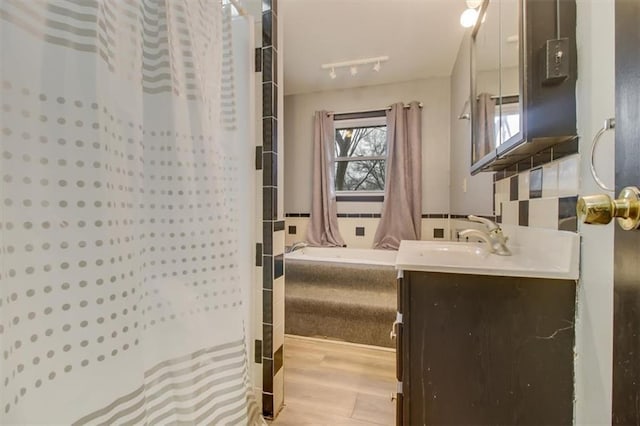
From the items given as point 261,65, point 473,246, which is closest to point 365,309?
point 473,246

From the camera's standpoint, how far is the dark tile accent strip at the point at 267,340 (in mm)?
1378

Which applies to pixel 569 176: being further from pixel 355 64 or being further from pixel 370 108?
pixel 370 108

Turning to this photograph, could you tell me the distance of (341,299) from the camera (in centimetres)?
220

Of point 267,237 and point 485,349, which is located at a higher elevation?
point 267,237

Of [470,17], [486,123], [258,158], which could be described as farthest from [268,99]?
[470,17]

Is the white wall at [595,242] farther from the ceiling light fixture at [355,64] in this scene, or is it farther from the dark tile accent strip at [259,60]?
the ceiling light fixture at [355,64]

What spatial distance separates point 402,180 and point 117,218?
9.26ft

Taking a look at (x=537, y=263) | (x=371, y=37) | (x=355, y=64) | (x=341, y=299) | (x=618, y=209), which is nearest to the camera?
(x=618, y=209)

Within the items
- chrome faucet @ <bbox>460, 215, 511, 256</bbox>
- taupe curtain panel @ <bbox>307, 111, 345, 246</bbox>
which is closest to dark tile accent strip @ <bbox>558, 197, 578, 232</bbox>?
chrome faucet @ <bbox>460, 215, 511, 256</bbox>

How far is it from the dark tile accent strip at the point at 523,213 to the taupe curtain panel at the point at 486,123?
32 centimetres

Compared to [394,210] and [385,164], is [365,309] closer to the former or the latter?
[394,210]

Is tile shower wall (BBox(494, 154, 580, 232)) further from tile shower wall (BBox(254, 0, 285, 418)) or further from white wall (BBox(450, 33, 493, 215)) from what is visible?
tile shower wall (BBox(254, 0, 285, 418))

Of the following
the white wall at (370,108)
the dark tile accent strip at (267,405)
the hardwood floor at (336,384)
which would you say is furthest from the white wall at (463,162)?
the dark tile accent strip at (267,405)

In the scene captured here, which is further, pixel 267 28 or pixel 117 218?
pixel 267 28
